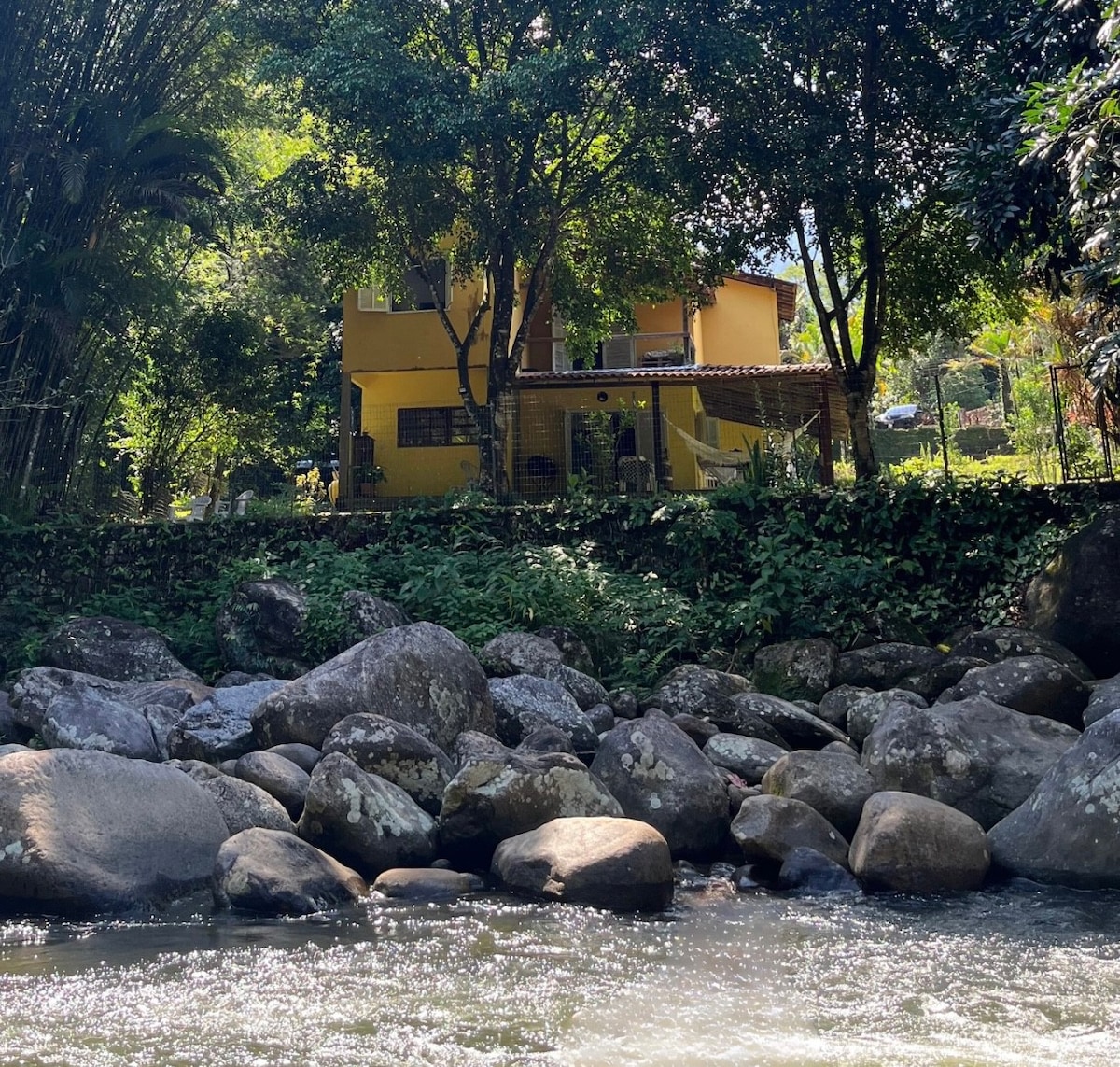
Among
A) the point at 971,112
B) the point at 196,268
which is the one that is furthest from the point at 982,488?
the point at 196,268

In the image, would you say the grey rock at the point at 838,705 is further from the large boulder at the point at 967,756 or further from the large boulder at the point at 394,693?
the large boulder at the point at 394,693

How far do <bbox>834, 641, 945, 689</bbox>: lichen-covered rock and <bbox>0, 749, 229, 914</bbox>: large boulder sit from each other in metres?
6.60

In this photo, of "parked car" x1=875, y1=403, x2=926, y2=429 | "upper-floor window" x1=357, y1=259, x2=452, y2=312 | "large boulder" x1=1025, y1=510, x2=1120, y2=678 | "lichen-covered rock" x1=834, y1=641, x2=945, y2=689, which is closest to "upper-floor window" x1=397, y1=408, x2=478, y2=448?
"upper-floor window" x1=357, y1=259, x2=452, y2=312

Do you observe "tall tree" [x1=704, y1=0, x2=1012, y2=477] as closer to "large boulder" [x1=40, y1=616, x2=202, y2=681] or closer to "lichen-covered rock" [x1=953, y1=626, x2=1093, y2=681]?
"lichen-covered rock" [x1=953, y1=626, x2=1093, y2=681]

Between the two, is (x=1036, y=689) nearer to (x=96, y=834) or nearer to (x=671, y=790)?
(x=671, y=790)

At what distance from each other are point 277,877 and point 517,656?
16.3 ft

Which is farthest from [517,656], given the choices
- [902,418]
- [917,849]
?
[902,418]

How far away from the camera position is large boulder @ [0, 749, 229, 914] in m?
6.57

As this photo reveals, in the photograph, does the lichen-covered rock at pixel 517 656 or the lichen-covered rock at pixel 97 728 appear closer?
the lichen-covered rock at pixel 97 728

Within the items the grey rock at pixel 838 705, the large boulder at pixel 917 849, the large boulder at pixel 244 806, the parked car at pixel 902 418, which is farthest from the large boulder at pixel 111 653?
the parked car at pixel 902 418

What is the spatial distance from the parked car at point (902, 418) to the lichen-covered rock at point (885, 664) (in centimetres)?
3385

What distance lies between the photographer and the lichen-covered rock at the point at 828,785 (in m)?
8.02

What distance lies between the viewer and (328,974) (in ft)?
18.0

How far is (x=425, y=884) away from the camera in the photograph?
717cm
